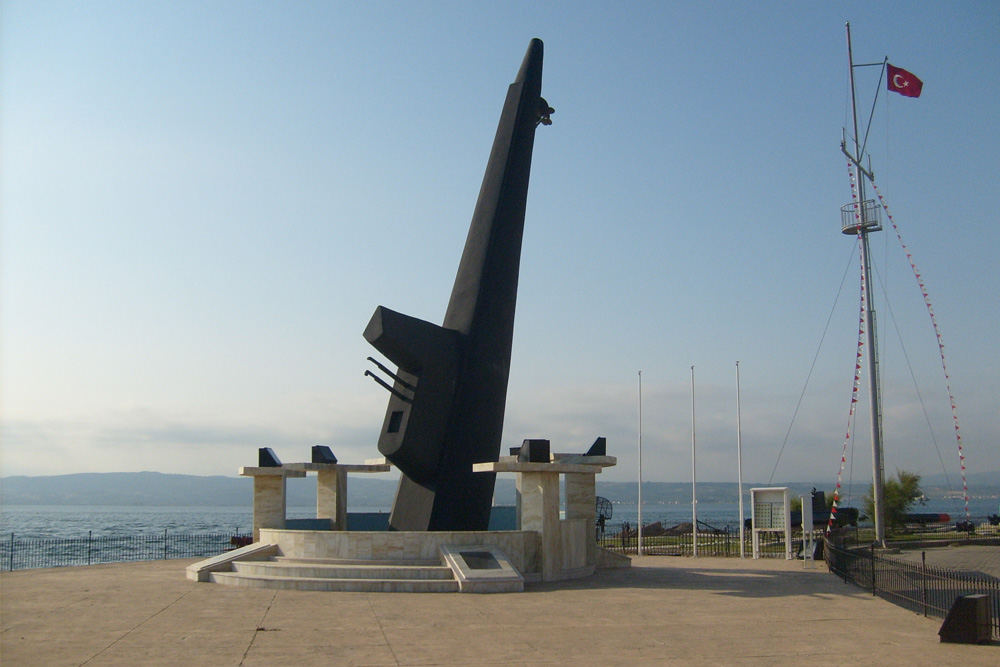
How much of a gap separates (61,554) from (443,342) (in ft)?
78.6

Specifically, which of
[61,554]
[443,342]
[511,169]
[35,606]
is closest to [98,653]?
[35,606]

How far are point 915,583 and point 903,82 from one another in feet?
65.7

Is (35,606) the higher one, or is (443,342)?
(443,342)

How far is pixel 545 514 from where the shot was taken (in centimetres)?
1875

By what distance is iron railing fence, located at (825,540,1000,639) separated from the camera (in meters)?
13.9

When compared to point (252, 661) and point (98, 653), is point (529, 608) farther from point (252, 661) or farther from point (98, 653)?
point (98, 653)

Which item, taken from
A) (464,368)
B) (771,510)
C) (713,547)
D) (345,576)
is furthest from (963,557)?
(345,576)

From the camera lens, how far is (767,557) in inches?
1094

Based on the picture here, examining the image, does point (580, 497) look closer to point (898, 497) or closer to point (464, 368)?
point (464, 368)

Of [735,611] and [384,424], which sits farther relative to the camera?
[384,424]

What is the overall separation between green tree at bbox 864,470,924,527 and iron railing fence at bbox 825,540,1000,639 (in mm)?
21044

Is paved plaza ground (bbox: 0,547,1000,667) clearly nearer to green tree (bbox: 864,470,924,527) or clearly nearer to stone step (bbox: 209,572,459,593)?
stone step (bbox: 209,572,459,593)

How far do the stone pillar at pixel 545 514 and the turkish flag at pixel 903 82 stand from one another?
20.3m

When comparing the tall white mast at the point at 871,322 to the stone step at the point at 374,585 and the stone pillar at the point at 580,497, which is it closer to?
the stone pillar at the point at 580,497
